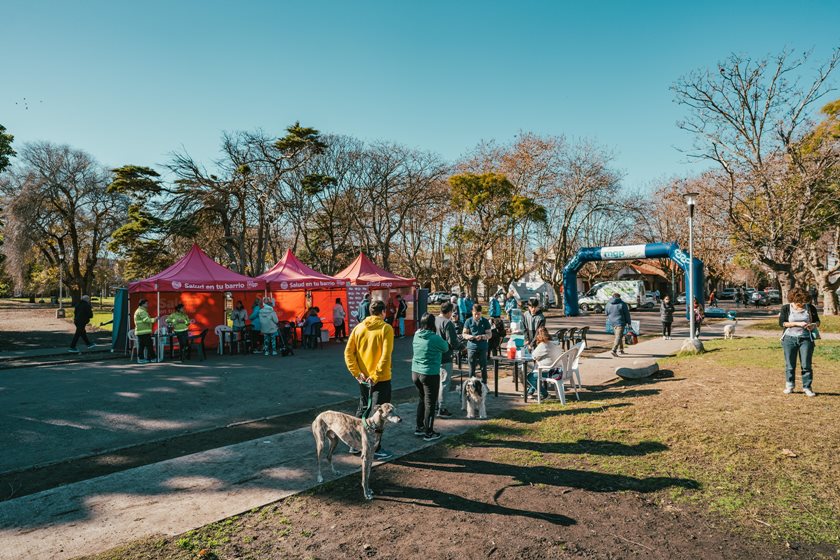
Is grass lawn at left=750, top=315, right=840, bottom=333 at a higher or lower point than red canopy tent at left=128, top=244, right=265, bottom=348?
lower

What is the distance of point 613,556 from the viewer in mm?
3824

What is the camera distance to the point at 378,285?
19500 millimetres

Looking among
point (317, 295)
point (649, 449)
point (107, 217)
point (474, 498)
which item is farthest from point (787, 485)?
point (107, 217)

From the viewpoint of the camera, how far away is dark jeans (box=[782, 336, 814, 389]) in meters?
7.89

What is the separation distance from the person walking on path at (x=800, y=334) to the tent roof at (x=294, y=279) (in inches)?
522

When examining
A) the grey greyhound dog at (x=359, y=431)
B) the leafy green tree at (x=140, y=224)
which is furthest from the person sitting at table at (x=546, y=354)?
Result: the leafy green tree at (x=140, y=224)

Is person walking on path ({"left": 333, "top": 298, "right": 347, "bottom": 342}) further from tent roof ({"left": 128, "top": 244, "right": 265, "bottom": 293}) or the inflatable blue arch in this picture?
the inflatable blue arch

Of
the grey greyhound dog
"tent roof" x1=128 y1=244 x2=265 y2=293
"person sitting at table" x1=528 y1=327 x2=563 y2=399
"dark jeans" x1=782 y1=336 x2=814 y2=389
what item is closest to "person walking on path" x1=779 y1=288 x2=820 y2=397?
"dark jeans" x1=782 y1=336 x2=814 y2=389

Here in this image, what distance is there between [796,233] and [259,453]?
22.5 metres

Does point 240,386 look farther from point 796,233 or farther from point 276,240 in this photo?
point 276,240

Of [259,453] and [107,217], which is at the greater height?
[107,217]

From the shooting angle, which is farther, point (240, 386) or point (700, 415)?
point (240, 386)

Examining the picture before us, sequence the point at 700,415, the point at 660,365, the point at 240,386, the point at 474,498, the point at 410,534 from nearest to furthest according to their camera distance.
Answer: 1. the point at 410,534
2. the point at 474,498
3. the point at 700,415
4. the point at 240,386
5. the point at 660,365

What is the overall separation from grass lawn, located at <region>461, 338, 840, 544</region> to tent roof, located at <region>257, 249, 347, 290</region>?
10.9 m
